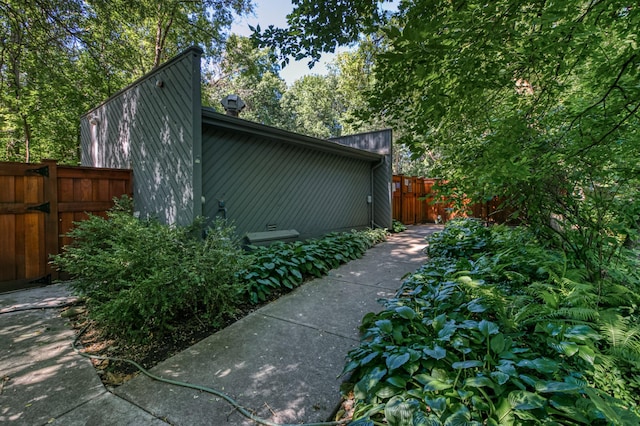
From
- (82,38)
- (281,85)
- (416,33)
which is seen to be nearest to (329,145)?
(416,33)

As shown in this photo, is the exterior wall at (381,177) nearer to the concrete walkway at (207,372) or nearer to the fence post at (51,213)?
the concrete walkway at (207,372)

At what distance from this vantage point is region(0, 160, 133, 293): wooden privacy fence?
3.68 meters

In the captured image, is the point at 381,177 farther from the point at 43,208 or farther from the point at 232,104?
the point at 43,208

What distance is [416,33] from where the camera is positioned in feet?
5.06

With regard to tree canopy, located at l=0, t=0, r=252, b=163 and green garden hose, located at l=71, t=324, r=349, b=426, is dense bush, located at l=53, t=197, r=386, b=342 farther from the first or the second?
tree canopy, located at l=0, t=0, r=252, b=163

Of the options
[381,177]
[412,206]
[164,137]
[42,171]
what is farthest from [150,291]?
[412,206]

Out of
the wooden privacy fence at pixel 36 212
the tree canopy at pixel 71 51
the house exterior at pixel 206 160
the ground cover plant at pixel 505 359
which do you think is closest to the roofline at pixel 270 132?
the house exterior at pixel 206 160

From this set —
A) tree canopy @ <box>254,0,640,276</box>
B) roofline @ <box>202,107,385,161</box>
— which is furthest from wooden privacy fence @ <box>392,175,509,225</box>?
tree canopy @ <box>254,0,640,276</box>

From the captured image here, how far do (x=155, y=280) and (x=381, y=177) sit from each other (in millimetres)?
6709

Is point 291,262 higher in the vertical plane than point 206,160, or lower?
lower

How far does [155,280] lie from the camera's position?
7.80 ft

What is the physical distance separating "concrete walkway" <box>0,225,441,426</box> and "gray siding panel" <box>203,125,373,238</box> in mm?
2017

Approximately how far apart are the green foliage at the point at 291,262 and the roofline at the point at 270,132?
6.10 feet

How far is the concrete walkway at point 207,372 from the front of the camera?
164cm
